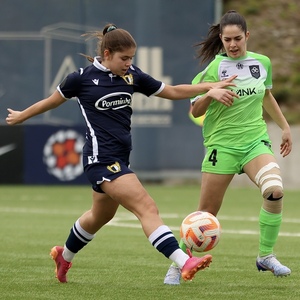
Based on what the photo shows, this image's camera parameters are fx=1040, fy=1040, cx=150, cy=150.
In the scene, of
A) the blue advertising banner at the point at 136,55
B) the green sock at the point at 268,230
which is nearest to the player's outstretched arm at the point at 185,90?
the green sock at the point at 268,230

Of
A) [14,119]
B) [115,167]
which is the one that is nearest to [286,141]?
[115,167]

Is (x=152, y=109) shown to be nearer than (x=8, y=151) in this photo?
No

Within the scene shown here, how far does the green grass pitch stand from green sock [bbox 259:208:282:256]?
237mm

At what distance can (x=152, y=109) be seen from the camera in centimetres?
2477

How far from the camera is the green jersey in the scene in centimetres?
854

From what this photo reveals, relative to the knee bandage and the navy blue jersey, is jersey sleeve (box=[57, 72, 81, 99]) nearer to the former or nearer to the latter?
the navy blue jersey

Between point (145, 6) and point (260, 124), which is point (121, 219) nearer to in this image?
point (260, 124)

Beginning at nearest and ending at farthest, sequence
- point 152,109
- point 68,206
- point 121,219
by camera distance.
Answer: point 121,219
point 68,206
point 152,109

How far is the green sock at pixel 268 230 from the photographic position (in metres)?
8.48

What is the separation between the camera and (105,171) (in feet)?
25.3

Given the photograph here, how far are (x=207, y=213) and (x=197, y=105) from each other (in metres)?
0.90

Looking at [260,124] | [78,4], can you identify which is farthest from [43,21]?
[260,124]

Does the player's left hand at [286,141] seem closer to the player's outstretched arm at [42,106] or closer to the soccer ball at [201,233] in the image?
the soccer ball at [201,233]

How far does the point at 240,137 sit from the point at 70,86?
1.53 metres
